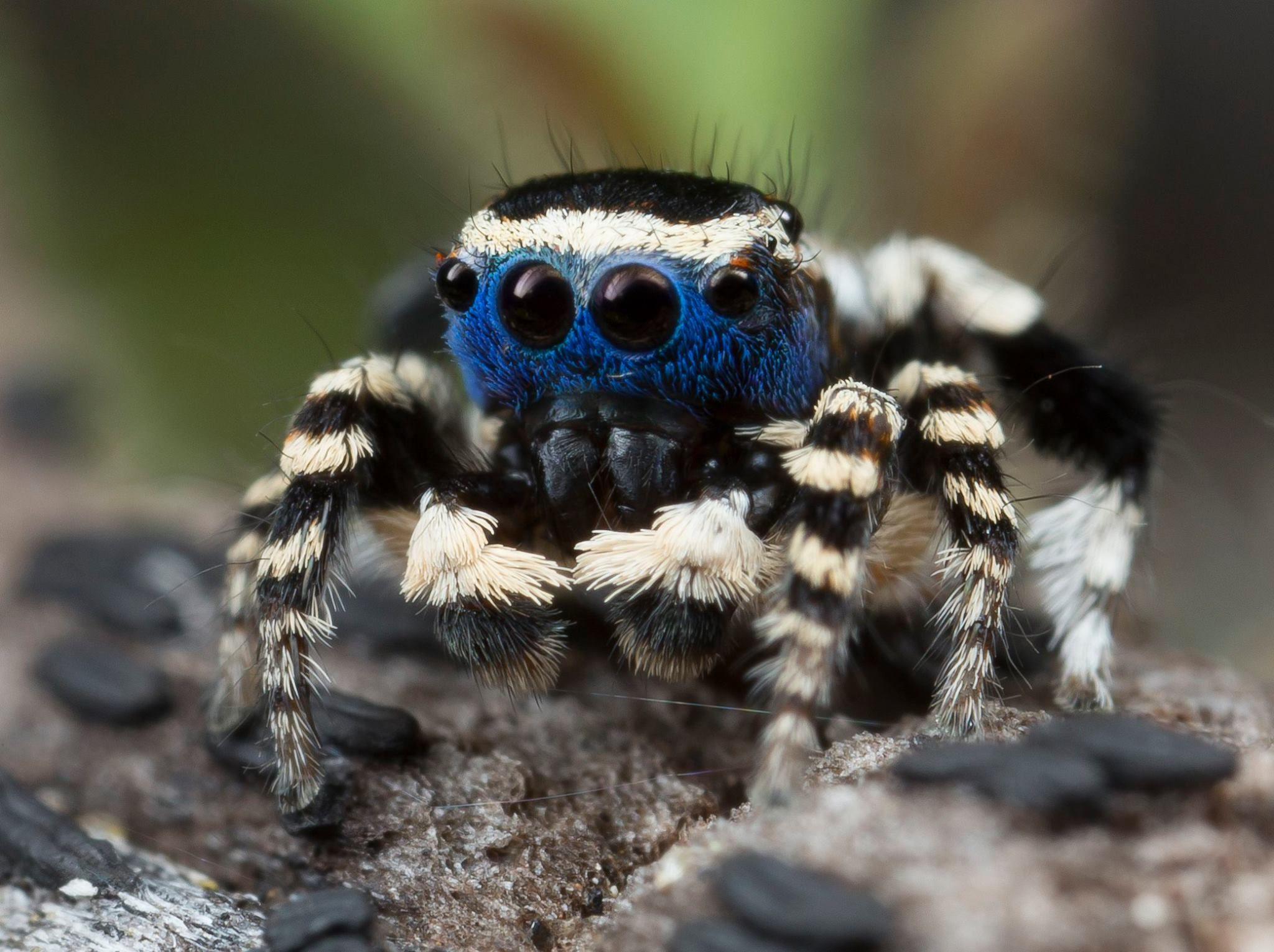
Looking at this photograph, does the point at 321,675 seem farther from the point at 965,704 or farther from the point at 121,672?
the point at 965,704

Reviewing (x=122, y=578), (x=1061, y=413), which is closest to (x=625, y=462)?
(x=1061, y=413)

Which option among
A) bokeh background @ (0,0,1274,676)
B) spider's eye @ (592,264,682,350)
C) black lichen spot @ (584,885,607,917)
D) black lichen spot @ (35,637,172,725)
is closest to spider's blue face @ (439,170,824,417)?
spider's eye @ (592,264,682,350)

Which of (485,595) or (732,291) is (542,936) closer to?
(485,595)

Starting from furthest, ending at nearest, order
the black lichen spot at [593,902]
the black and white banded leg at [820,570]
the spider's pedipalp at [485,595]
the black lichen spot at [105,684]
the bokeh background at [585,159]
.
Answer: the bokeh background at [585,159], the black lichen spot at [105,684], the spider's pedipalp at [485,595], the black lichen spot at [593,902], the black and white banded leg at [820,570]

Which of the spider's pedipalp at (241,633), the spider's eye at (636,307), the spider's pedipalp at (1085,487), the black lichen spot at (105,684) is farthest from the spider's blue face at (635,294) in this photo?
the black lichen spot at (105,684)

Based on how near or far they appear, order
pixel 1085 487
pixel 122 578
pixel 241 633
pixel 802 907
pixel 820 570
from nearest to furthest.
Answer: pixel 802 907 → pixel 820 570 → pixel 241 633 → pixel 1085 487 → pixel 122 578

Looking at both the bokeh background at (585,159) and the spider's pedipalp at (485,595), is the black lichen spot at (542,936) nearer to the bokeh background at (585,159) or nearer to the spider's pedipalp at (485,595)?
the spider's pedipalp at (485,595)

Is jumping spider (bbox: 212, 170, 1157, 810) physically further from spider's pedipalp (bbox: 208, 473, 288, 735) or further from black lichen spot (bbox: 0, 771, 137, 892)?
black lichen spot (bbox: 0, 771, 137, 892)
